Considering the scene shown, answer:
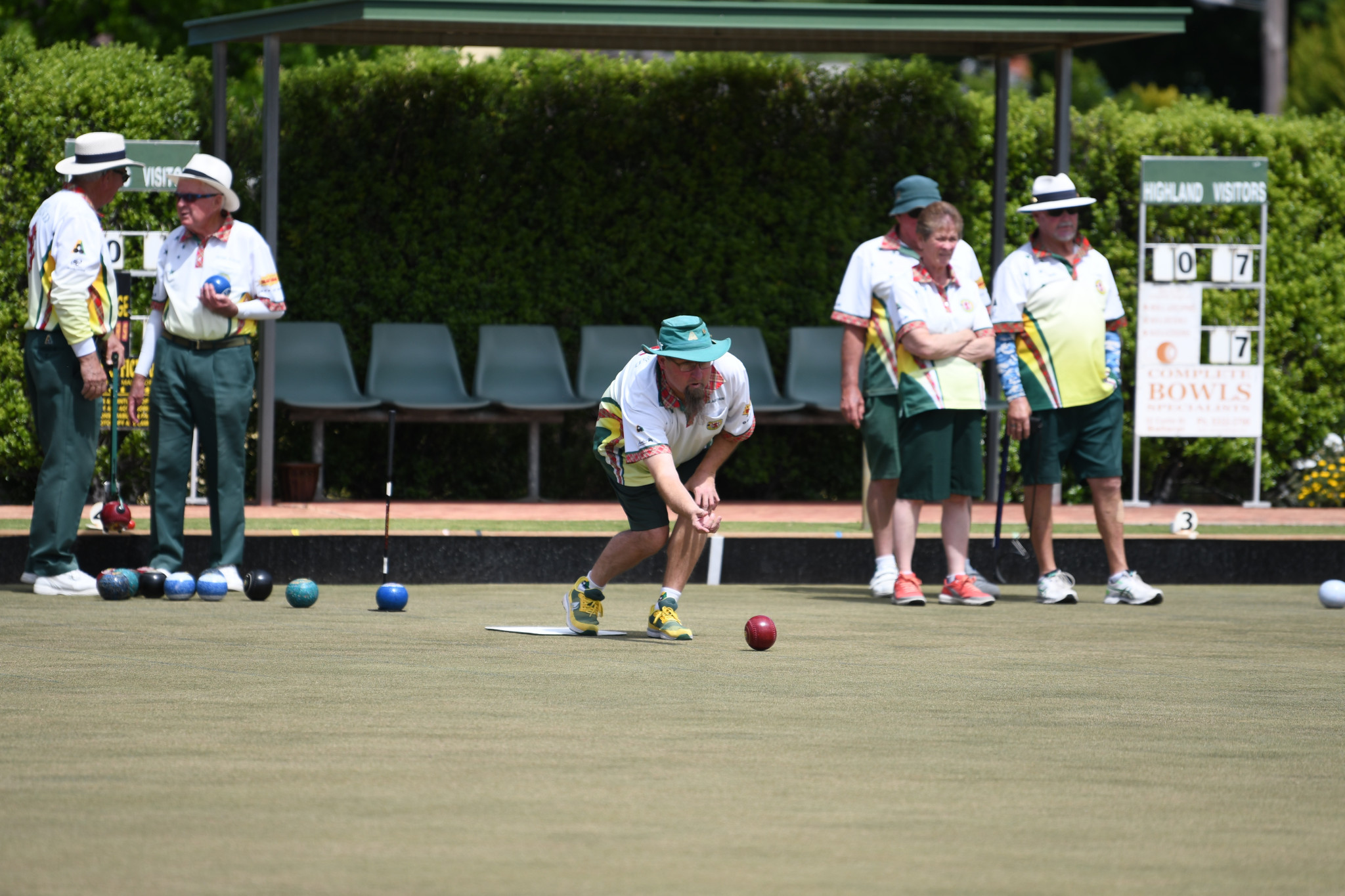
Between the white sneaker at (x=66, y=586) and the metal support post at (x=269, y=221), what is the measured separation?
8.12 feet

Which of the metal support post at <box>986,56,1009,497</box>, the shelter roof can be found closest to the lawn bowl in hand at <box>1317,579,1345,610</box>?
the metal support post at <box>986,56,1009,497</box>

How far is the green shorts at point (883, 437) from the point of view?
6.49 metres

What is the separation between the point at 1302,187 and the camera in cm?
1016

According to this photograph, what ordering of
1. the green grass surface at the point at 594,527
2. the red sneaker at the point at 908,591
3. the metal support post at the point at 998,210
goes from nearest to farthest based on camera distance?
1. the red sneaker at the point at 908,591
2. the green grass surface at the point at 594,527
3. the metal support post at the point at 998,210

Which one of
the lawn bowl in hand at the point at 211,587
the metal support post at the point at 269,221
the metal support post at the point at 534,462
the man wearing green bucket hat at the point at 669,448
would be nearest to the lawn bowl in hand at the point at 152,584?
the lawn bowl in hand at the point at 211,587

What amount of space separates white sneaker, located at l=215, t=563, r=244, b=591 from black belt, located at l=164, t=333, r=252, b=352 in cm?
74

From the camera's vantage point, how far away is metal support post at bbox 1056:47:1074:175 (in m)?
9.45

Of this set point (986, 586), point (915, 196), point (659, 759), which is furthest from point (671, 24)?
point (659, 759)

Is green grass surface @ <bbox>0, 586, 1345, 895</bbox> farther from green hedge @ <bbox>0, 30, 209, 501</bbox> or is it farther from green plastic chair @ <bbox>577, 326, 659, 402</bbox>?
green plastic chair @ <bbox>577, 326, 659, 402</bbox>

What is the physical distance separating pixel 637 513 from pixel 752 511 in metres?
3.89

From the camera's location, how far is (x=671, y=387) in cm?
516

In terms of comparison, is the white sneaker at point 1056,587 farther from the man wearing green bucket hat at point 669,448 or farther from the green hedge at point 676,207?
the green hedge at point 676,207

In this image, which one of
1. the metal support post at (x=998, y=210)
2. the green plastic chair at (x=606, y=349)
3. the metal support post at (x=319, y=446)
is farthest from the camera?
the green plastic chair at (x=606, y=349)

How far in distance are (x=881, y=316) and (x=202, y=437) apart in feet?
7.77
